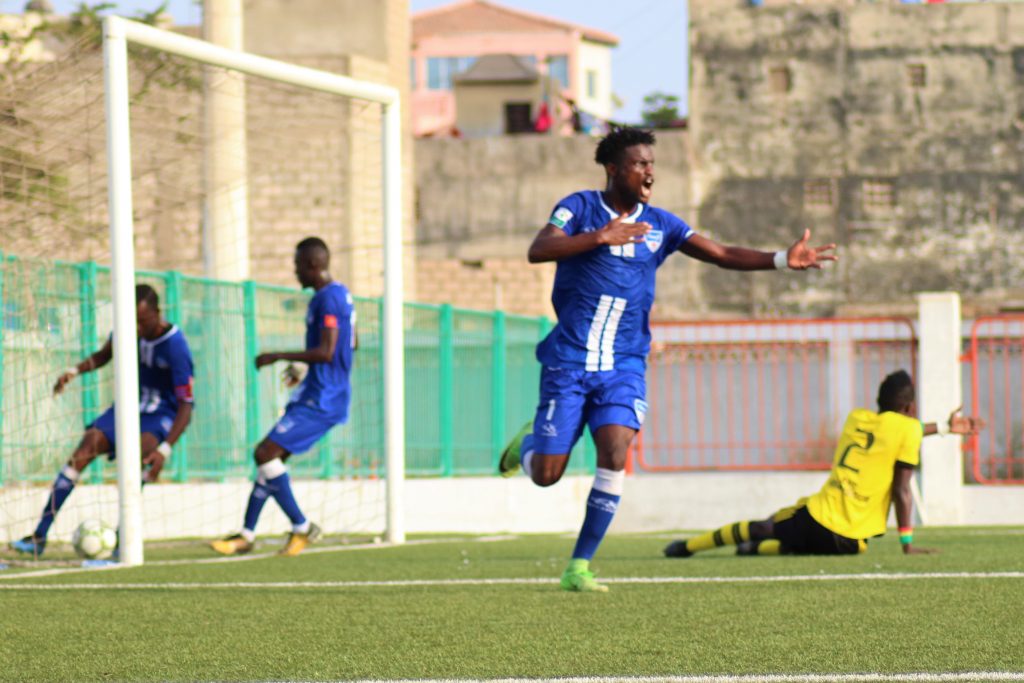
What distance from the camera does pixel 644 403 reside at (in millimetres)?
7586

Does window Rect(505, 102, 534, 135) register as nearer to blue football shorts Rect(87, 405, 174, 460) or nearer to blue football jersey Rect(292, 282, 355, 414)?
blue football jersey Rect(292, 282, 355, 414)

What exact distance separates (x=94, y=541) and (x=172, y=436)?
42.8 inches

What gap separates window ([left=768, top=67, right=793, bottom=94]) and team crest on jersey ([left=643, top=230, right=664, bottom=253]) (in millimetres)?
40249

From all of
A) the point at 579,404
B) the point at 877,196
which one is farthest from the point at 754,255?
the point at 877,196

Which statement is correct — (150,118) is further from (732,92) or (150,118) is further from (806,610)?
(732,92)

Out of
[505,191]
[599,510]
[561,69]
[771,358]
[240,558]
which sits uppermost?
[561,69]

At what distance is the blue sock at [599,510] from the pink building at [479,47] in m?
87.3

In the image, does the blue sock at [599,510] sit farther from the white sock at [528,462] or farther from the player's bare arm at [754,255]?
the player's bare arm at [754,255]

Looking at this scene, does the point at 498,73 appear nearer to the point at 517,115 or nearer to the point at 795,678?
the point at 517,115

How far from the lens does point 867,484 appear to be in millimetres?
9672

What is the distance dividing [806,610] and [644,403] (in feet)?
4.75

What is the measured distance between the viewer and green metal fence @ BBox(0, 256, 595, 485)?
1164cm

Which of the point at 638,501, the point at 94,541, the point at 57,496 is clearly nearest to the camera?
the point at 94,541

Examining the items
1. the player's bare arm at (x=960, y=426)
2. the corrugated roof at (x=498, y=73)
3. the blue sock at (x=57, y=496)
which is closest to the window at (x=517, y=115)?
the corrugated roof at (x=498, y=73)
